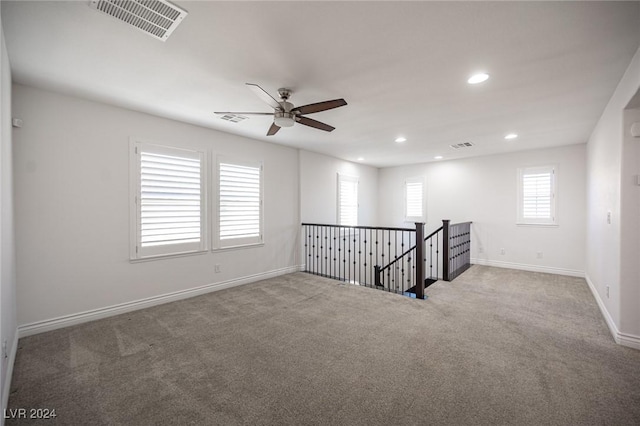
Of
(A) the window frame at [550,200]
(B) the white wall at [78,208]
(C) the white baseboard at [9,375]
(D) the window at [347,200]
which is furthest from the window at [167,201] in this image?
(A) the window frame at [550,200]

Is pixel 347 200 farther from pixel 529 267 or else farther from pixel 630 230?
pixel 630 230

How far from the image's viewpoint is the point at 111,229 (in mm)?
3465

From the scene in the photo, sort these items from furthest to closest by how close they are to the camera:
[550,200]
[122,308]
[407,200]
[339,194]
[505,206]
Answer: [407,200]
[339,194]
[505,206]
[550,200]
[122,308]

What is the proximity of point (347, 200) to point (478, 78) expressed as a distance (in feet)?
15.1

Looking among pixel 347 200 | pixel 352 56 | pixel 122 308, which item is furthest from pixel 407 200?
pixel 122 308

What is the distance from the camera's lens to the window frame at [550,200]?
5.53 metres

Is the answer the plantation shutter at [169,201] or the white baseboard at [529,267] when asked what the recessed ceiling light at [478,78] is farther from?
the white baseboard at [529,267]

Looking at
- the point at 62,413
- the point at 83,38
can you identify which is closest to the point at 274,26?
the point at 83,38

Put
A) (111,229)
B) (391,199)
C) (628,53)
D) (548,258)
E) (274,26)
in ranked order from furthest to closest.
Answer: (391,199) → (548,258) → (111,229) → (628,53) → (274,26)

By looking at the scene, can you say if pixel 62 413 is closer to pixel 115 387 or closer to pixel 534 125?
pixel 115 387

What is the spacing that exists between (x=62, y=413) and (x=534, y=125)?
593 centimetres

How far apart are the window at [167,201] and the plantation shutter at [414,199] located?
5.32 m

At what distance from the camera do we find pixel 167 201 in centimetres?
390

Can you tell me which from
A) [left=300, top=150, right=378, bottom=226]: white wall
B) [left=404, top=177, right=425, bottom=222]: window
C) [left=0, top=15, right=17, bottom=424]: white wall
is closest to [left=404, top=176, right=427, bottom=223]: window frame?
[left=404, top=177, right=425, bottom=222]: window
